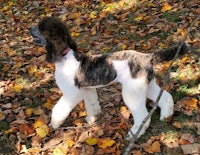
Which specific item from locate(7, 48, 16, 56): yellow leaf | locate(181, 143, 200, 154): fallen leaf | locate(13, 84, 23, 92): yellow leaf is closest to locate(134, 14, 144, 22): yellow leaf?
locate(7, 48, 16, 56): yellow leaf

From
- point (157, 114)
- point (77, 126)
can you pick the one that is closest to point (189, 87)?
point (157, 114)

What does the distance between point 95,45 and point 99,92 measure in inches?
56.0

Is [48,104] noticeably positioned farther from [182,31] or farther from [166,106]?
[182,31]

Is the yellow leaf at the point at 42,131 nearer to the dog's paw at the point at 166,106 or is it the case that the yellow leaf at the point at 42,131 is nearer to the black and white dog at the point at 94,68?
the black and white dog at the point at 94,68

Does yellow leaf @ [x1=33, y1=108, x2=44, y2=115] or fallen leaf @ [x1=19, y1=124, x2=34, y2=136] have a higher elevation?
yellow leaf @ [x1=33, y1=108, x2=44, y2=115]

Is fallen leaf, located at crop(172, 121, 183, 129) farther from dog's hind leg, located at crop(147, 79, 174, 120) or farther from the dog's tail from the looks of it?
the dog's tail

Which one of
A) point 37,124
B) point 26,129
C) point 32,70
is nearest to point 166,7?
point 32,70

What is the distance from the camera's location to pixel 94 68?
10.7 feet

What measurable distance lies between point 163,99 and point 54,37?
1.28 metres

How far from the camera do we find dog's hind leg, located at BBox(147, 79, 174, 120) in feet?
11.5

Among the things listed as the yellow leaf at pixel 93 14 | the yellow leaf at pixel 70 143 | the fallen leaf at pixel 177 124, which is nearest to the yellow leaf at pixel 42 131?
the yellow leaf at pixel 70 143

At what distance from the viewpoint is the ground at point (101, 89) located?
3504 mm

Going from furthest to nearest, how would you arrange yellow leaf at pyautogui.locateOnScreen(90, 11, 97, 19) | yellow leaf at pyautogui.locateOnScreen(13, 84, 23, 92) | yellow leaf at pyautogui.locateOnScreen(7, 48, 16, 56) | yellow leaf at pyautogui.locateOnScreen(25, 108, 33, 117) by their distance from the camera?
yellow leaf at pyautogui.locateOnScreen(90, 11, 97, 19), yellow leaf at pyautogui.locateOnScreen(7, 48, 16, 56), yellow leaf at pyautogui.locateOnScreen(13, 84, 23, 92), yellow leaf at pyautogui.locateOnScreen(25, 108, 33, 117)

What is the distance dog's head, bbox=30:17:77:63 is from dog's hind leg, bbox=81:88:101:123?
1.48 ft
